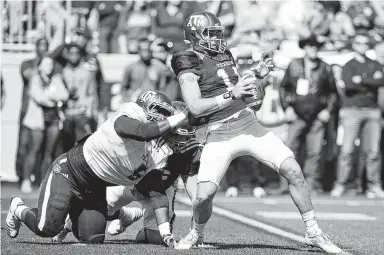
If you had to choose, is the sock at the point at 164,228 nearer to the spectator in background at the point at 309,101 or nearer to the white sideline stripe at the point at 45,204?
the white sideline stripe at the point at 45,204

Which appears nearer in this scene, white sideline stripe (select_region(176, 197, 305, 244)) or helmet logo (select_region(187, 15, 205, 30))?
helmet logo (select_region(187, 15, 205, 30))

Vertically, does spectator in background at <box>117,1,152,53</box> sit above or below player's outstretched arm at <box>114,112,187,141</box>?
below

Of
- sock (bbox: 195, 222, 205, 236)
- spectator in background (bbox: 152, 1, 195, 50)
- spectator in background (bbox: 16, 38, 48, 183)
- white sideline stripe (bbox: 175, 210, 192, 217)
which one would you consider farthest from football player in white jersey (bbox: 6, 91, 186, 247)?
spectator in background (bbox: 152, 1, 195, 50)

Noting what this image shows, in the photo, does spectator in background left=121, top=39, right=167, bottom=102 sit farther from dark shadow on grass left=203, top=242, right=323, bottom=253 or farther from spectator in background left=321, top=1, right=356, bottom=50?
dark shadow on grass left=203, top=242, right=323, bottom=253

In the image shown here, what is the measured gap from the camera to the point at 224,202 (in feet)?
40.4

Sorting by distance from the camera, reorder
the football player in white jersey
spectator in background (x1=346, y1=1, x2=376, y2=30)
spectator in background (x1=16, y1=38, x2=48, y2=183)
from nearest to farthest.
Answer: the football player in white jersey
spectator in background (x1=16, y1=38, x2=48, y2=183)
spectator in background (x1=346, y1=1, x2=376, y2=30)

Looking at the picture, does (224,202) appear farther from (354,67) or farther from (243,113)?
(243,113)

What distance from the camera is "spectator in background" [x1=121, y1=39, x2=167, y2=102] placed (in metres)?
13.3

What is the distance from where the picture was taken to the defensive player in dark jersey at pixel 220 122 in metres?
7.03

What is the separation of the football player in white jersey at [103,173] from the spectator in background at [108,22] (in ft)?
26.0

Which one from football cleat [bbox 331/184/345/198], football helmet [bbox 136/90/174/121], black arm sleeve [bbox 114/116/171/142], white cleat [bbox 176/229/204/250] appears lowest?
football cleat [bbox 331/184/345/198]

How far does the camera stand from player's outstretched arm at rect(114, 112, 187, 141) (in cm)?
695

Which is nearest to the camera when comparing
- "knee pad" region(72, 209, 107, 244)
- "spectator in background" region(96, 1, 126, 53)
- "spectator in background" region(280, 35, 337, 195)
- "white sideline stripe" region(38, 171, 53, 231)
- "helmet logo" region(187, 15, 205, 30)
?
"helmet logo" region(187, 15, 205, 30)

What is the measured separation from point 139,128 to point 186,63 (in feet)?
1.96
